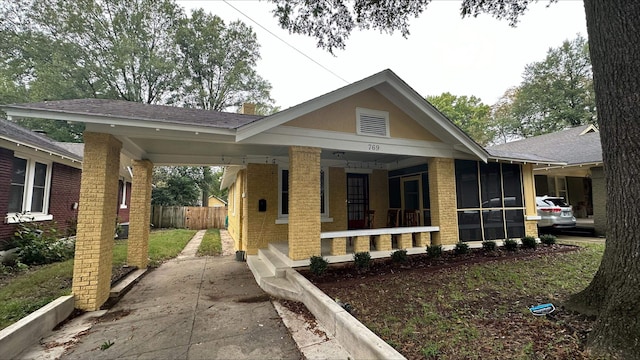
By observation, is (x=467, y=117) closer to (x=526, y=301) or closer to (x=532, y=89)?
(x=532, y=89)

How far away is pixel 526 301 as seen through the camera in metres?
4.16

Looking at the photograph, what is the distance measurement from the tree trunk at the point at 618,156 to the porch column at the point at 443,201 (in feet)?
12.9

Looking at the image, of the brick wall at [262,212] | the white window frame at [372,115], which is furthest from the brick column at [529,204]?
the brick wall at [262,212]

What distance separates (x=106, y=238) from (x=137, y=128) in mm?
2099

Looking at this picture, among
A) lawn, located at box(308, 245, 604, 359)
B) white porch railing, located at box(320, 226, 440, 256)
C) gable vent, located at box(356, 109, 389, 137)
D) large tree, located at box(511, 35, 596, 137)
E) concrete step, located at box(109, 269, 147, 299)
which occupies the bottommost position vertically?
concrete step, located at box(109, 269, 147, 299)

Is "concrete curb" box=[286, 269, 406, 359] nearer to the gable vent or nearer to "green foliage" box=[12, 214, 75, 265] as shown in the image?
the gable vent

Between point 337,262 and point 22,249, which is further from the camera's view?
point 22,249

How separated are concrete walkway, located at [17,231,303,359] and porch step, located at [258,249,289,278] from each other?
51cm

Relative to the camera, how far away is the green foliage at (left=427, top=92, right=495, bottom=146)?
108 feet

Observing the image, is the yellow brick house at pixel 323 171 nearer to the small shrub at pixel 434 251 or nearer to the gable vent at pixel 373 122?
the gable vent at pixel 373 122

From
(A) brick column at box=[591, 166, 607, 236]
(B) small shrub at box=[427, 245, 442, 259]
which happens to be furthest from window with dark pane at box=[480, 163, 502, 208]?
(A) brick column at box=[591, 166, 607, 236]

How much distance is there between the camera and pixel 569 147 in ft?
46.2

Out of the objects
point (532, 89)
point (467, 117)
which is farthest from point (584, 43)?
point (467, 117)

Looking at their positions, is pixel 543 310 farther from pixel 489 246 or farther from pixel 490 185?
pixel 490 185
